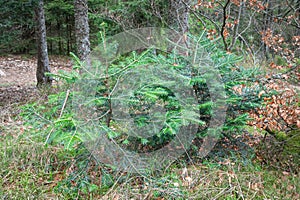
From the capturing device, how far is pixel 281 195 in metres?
2.42

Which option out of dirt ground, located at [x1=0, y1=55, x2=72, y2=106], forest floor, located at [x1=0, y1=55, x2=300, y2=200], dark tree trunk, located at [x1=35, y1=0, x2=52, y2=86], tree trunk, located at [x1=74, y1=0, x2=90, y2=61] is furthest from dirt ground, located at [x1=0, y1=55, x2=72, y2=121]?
forest floor, located at [x1=0, y1=55, x2=300, y2=200]

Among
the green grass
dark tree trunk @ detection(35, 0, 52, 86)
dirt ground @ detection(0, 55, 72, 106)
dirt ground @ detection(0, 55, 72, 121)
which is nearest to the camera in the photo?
the green grass

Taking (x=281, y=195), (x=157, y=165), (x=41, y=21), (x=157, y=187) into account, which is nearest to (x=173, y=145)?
(x=157, y=165)

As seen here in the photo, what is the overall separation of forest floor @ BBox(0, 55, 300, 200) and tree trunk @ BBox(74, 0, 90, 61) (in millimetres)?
1682

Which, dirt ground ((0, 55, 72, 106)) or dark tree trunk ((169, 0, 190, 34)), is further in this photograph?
dirt ground ((0, 55, 72, 106))

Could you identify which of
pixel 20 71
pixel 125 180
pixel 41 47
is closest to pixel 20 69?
pixel 20 71

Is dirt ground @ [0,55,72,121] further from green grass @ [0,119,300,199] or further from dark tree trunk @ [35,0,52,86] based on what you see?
green grass @ [0,119,300,199]

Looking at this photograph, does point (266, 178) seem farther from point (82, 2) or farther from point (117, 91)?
point (82, 2)

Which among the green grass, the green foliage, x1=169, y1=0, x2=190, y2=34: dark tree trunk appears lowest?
the green grass

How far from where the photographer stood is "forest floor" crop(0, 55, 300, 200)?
236 centimetres

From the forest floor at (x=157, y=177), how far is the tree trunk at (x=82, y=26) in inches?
66.2

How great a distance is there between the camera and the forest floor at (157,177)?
236 cm

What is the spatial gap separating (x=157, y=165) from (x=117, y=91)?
3.00ft

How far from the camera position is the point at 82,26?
13.7ft
